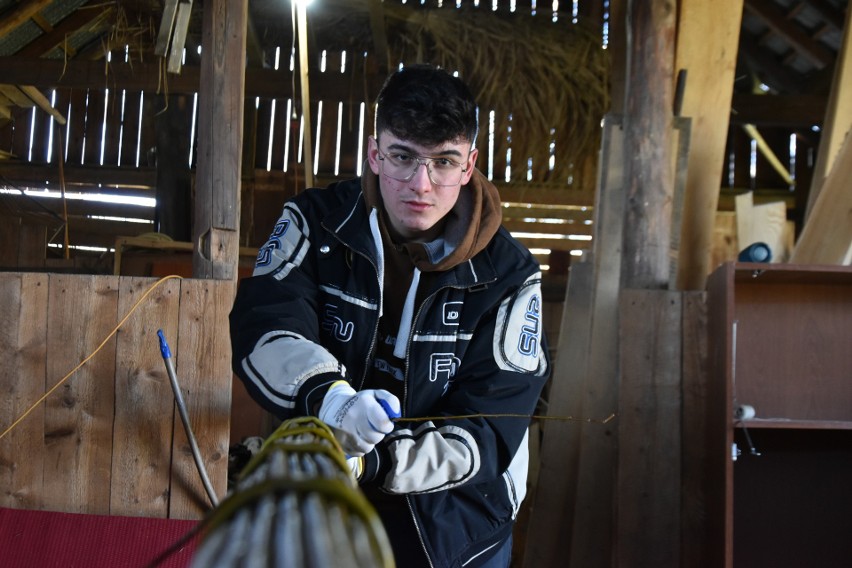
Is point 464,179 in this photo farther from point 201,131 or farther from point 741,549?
point 741,549

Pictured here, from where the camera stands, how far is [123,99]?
9375mm

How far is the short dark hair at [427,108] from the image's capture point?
2150 millimetres

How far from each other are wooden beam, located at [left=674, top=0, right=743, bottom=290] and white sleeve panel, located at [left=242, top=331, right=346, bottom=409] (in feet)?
8.75

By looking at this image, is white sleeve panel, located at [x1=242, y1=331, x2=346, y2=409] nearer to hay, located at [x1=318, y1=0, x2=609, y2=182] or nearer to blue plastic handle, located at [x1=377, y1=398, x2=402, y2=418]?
blue plastic handle, located at [x1=377, y1=398, x2=402, y2=418]

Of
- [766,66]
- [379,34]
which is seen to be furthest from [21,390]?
[766,66]

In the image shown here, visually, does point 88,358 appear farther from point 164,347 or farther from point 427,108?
point 427,108

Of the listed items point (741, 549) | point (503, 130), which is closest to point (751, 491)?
point (741, 549)

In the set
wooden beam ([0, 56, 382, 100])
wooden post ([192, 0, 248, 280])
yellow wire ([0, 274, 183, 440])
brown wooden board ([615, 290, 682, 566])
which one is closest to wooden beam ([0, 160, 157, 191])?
wooden beam ([0, 56, 382, 100])

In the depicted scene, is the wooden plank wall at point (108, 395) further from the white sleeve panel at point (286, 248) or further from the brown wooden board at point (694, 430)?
the brown wooden board at point (694, 430)

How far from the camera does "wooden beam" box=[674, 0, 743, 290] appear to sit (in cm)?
434

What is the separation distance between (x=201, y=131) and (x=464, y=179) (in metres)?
1.89

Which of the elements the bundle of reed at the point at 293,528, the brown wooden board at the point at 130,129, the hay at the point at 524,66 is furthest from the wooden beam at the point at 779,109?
the bundle of reed at the point at 293,528

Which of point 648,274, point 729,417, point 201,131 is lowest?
point 729,417

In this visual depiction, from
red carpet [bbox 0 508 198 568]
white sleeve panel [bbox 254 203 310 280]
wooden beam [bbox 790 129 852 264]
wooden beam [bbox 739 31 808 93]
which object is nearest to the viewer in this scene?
white sleeve panel [bbox 254 203 310 280]
